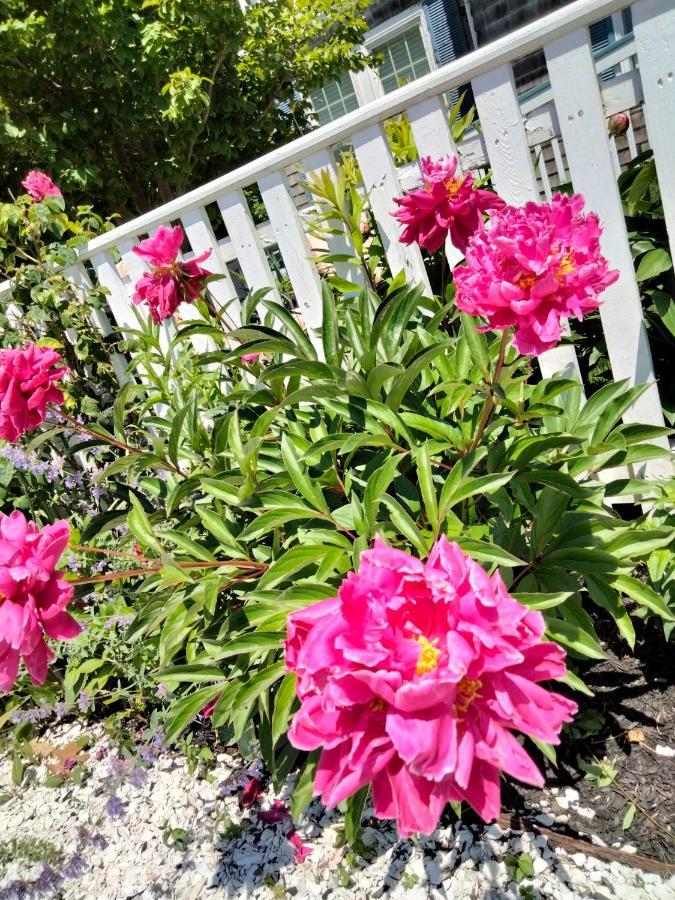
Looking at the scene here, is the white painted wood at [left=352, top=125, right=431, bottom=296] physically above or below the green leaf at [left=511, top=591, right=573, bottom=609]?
above

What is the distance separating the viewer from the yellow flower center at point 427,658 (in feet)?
2.08

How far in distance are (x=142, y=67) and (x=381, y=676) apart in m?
5.94

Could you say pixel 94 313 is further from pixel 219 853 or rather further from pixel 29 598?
pixel 219 853

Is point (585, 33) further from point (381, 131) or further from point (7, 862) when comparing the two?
point (7, 862)

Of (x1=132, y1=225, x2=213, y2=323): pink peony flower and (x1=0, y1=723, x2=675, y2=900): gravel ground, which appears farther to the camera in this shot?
(x1=132, y1=225, x2=213, y2=323): pink peony flower

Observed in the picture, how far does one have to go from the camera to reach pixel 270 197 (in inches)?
82.7

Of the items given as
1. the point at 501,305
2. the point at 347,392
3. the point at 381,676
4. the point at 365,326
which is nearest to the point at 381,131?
the point at 365,326

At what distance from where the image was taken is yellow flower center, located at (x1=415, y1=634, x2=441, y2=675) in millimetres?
635

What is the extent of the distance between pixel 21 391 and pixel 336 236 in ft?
3.67

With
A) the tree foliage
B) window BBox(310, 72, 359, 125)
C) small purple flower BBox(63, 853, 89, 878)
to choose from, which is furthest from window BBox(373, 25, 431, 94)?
small purple flower BBox(63, 853, 89, 878)

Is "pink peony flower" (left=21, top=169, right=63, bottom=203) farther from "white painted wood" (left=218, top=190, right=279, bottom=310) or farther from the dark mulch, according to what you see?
the dark mulch

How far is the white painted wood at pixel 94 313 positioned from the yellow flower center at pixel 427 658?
211 centimetres

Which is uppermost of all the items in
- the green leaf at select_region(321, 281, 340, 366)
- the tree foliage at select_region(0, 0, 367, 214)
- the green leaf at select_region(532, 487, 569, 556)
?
the tree foliage at select_region(0, 0, 367, 214)

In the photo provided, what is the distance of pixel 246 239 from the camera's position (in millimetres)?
2199
